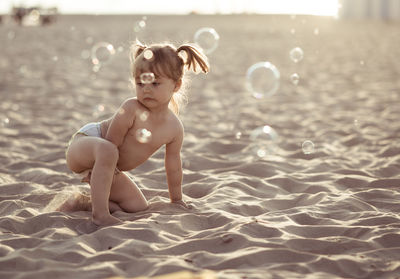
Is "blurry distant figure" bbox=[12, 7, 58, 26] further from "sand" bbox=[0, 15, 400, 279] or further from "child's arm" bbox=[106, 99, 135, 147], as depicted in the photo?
"child's arm" bbox=[106, 99, 135, 147]

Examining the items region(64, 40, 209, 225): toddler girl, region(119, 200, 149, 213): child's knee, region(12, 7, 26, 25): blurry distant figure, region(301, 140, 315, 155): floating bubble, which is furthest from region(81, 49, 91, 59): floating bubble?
region(12, 7, 26, 25): blurry distant figure

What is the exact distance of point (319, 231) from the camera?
3096 mm

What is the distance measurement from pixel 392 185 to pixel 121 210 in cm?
208

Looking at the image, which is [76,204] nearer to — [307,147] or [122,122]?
[122,122]

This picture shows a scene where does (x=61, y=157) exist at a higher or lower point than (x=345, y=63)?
lower

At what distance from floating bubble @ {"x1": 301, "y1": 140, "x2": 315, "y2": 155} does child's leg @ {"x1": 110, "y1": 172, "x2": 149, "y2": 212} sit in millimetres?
2214

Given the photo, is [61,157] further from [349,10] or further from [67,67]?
[349,10]

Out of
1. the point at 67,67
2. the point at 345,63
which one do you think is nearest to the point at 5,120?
the point at 67,67

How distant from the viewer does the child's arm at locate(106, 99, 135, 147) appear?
3219 mm

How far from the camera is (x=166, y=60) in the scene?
10.4ft

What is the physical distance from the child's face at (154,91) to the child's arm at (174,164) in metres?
0.28

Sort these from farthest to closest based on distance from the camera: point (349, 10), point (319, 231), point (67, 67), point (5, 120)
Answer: point (349, 10), point (67, 67), point (5, 120), point (319, 231)

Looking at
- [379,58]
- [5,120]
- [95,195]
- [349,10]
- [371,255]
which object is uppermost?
[349,10]

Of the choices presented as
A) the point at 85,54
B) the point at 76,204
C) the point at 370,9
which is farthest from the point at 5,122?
the point at 370,9
